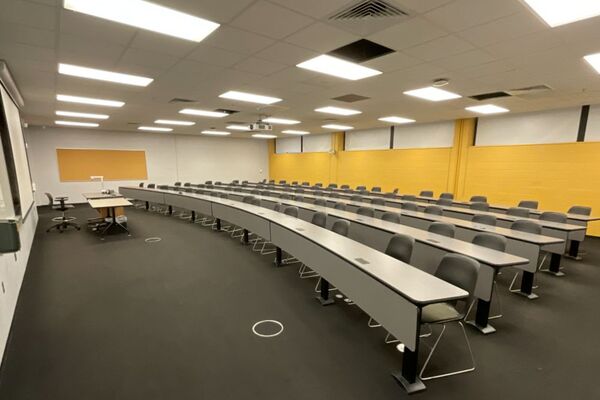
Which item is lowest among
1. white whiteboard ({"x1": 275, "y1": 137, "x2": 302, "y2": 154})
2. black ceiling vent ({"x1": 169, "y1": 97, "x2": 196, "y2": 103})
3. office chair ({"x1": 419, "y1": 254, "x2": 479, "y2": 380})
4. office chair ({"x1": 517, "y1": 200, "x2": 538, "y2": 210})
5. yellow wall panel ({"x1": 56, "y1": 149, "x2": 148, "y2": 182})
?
office chair ({"x1": 419, "y1": 254, "x2": 479, "y2": 380})

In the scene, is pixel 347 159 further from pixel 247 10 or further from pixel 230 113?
pixel 247 10

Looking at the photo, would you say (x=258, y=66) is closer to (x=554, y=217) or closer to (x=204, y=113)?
(x=204, y=113)

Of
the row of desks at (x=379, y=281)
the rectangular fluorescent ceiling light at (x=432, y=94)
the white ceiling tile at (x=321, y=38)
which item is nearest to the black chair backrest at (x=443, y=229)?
the row of desks at (x=379, y=281)

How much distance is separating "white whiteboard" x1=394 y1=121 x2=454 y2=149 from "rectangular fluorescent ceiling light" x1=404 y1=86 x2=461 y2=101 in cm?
388

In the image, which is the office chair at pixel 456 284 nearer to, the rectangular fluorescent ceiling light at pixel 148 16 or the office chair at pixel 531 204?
the rectangular fluorescent ceiling light at pixel 148 16

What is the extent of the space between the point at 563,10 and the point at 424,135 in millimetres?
7865

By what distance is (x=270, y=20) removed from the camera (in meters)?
2.63

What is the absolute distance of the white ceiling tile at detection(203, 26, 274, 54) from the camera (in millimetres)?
2887

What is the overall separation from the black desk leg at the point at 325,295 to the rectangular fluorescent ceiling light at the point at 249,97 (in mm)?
4032

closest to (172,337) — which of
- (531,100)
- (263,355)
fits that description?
(263,355)

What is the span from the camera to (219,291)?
3.92 metres

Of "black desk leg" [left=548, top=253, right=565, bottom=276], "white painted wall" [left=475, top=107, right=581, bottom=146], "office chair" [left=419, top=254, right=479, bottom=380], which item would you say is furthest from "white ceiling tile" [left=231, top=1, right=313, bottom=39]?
"white painted wall" [left=475, top=107, right=581, bottom=146]

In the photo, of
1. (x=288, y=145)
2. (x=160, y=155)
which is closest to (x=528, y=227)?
(x=288, y=145)

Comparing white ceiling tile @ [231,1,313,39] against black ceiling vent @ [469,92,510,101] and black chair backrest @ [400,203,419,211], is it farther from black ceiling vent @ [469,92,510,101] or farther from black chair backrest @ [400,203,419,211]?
black chair backrest @ [400,203,419,211]
